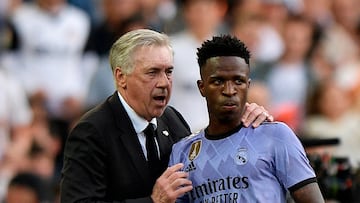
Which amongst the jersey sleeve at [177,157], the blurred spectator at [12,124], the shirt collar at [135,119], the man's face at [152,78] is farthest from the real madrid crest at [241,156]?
the blurred spectator at [12,124]

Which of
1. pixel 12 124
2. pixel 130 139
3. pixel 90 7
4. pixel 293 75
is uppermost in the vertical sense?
pixel 90 7

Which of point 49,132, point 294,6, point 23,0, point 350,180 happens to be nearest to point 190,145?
point 350,180

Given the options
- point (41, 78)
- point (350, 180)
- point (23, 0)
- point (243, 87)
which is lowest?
point (350, 180)

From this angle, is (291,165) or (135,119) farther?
(135,119)

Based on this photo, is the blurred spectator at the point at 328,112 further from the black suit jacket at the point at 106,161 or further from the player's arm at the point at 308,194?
the player's arm at the point at 308,194

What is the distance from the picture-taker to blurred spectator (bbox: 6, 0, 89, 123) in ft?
35.6

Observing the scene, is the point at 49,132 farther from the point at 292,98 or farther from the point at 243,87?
the point at 243,87

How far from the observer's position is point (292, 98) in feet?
39.3

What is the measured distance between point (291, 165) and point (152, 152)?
3.12ft

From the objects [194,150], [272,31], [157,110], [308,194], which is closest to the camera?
[308,194]

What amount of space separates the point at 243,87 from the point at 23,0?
20.4 feet

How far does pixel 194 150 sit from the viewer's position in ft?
18.9

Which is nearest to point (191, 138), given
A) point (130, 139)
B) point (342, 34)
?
point (130, 139)

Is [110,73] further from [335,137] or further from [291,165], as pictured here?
[291,165]
